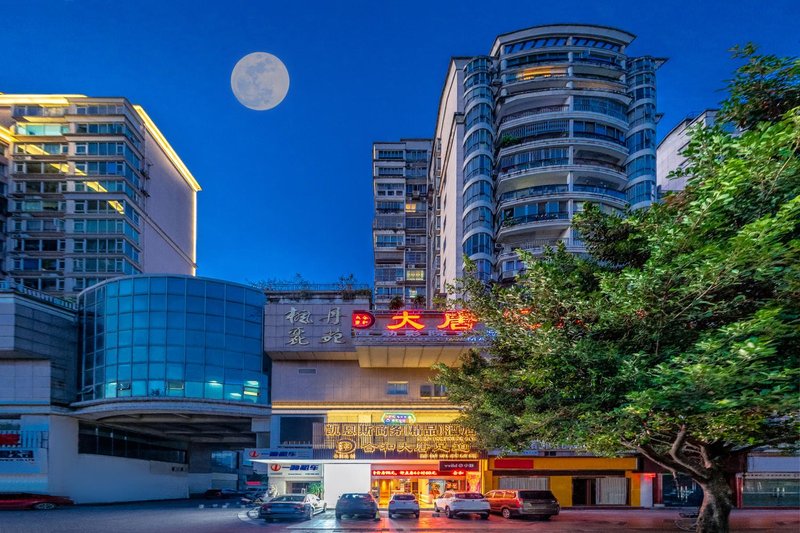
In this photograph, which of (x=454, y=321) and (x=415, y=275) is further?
(x=415, y=275)

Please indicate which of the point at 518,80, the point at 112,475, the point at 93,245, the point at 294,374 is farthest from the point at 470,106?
the point at 93,245

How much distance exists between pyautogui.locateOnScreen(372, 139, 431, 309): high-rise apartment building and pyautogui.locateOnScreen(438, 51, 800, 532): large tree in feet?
199

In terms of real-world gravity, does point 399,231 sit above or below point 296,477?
above

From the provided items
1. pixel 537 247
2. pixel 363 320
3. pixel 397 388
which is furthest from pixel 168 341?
pixel 537 247

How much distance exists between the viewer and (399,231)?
257 ft

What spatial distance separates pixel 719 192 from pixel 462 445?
25.8m

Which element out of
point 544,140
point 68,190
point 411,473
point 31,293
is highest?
point 544,140

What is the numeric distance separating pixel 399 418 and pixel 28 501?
24030 mm

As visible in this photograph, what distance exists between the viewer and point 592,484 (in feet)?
110

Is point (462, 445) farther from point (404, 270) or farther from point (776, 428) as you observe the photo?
point (404, 270)

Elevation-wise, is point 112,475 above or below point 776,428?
below

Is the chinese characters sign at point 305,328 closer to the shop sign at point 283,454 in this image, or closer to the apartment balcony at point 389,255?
the shop sign at point 283,454

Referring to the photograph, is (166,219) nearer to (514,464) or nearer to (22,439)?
(22,439)

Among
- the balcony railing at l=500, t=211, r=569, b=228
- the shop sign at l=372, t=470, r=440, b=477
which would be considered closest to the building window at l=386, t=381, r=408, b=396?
the shop sign at l=372, t=470, r=440, b=477
